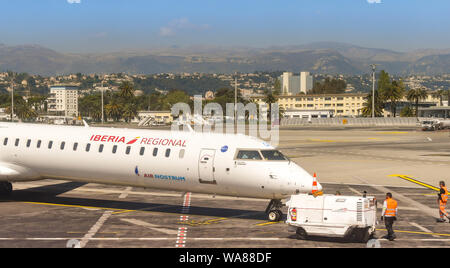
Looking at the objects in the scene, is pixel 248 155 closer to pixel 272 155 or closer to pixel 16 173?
pixel 272 155

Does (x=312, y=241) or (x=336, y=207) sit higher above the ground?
(x=336, y=207)

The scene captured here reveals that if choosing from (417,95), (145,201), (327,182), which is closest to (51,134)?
(145,201)

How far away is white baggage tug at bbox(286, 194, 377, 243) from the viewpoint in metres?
18.3

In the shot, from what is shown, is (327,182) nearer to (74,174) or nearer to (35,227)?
(74,174)

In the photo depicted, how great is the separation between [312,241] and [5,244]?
1036 centimetres

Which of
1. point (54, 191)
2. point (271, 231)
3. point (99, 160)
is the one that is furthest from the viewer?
point (54, 191)

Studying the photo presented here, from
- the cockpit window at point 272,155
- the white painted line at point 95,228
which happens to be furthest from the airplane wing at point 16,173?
the cockpit window at point 272,155

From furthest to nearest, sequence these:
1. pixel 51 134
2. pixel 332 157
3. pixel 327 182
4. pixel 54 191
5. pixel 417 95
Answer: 1. pixel 417 95
2. pixel 332 157
3. pixel 327 182
4. pixel 54 191
5. pixel 51 134

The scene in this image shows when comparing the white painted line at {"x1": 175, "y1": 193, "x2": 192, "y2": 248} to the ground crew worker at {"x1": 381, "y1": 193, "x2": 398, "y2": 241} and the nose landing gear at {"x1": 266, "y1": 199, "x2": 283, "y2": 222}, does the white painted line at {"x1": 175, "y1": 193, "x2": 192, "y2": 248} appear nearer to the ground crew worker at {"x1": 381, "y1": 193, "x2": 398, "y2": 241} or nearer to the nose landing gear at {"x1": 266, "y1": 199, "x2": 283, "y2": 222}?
the nose landing gear at {"x1": 266, "y1": 199, "x2": 283, "y2": 222}

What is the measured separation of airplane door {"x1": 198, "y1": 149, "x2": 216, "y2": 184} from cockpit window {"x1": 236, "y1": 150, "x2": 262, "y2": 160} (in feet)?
3.55

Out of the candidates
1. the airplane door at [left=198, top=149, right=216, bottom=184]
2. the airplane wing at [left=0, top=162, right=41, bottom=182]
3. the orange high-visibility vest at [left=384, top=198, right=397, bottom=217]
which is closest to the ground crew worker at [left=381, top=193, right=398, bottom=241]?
the orange high-visibility vest at [left=384, top=198, right=397, bottom=217]

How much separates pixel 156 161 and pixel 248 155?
3.97 meters

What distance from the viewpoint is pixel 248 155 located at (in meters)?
21.4

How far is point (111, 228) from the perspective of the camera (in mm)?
21016
